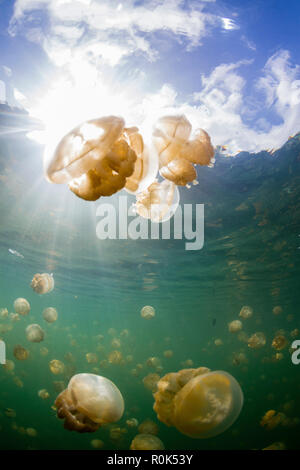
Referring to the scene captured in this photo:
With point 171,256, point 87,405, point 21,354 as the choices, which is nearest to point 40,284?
point 21,354

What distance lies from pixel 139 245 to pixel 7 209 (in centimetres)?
677

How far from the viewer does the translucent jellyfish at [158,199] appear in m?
2.03

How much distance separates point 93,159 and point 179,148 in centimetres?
63

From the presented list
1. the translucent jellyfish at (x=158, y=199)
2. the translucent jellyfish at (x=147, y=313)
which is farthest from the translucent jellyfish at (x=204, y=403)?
the translucent jellyfish at (x=147, y=313)

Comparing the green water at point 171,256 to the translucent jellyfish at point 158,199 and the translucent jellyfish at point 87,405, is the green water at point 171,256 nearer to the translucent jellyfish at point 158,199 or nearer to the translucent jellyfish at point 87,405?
the translucent jellyfish at point 158,199

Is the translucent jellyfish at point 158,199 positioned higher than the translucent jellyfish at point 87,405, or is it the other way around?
the translucent jellyfish at point 158,199

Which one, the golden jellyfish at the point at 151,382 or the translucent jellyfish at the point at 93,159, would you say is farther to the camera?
the golden jellyfish at the point at 151,382

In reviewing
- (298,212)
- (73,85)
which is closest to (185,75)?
(73,85)

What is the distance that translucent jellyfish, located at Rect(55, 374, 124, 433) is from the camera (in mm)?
2779

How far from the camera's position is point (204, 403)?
2.27 meters

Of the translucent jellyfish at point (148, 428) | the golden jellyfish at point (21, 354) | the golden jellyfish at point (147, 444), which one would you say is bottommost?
the translucent jellyfish at point (148, 428)

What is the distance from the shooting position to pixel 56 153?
1.44 m

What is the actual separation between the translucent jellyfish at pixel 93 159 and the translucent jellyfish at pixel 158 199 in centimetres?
50

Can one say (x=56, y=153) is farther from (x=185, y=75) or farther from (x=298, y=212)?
(x=298, y=212)
